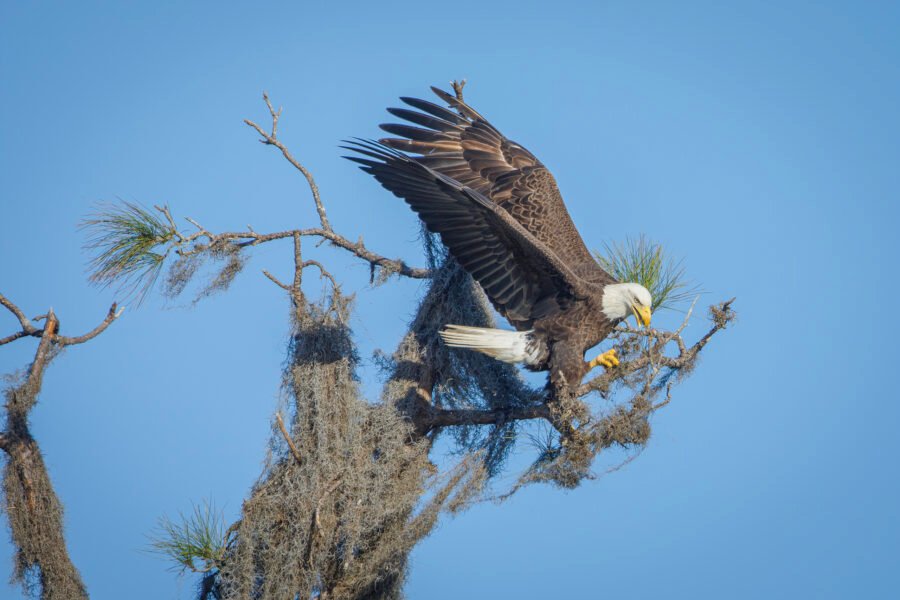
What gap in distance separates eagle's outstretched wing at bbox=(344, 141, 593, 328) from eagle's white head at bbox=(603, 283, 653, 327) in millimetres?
159

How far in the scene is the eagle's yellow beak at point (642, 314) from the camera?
244 inches

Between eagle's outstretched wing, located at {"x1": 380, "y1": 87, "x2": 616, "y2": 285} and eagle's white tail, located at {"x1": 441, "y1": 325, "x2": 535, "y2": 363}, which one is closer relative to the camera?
eagle's white tail, located at {"x1": 441, "y1": 325, "x2": 535, "y2": 363}

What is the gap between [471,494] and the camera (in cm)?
614

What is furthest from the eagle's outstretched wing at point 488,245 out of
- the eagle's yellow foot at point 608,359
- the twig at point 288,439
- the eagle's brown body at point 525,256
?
the twig at point 288,439

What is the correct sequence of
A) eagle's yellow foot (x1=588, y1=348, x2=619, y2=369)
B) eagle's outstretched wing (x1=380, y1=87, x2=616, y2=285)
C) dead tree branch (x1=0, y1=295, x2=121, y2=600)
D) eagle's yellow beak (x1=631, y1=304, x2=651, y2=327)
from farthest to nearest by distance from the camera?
eagle's outstretched wing (x1=380, y1=87, x2=616, y2=285) < eagle's yellow foot (x1=588, y1=348, x2=619, y2=369) < eagle's yellow beak (x1=631, y1=304, x2=651, y2=327) < dead tree branch (x1=0, y1=295, x2=121, y2=600)

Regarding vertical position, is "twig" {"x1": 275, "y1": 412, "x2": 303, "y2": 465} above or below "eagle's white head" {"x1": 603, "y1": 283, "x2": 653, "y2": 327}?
below

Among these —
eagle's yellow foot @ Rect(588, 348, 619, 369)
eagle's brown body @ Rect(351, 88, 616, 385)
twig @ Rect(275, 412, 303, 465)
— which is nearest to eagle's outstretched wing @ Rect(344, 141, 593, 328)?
eagle's brown body @ Rect(351, 88, 616, 385)

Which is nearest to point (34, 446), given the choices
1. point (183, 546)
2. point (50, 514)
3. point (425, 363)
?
point (50, 514)

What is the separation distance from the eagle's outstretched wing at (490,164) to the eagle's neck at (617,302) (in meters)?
0.56

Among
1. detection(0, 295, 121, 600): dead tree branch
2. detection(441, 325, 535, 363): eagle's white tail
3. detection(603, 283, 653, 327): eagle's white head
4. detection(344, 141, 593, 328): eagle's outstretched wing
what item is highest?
detection(344, 141, 593, 328): eagle's outstretched wing

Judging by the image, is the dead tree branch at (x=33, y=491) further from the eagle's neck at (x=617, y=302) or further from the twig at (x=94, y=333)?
the eagle's neck at (x=617, y=302)

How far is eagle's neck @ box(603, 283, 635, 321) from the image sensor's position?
248 inches

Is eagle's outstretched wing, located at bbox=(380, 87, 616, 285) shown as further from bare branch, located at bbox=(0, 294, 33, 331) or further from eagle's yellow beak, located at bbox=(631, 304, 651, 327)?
bare branch, located at bbox=(0, 294, 33, 331)

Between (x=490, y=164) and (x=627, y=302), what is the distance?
1892 mm
